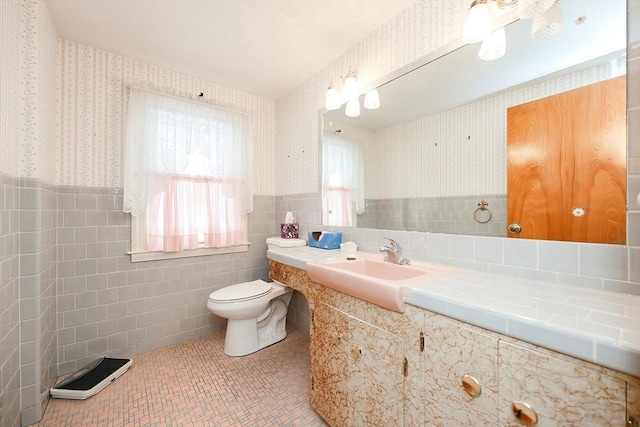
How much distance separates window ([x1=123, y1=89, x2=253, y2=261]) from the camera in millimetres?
1937

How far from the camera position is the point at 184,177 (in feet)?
6.97

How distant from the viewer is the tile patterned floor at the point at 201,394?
136 centimetres

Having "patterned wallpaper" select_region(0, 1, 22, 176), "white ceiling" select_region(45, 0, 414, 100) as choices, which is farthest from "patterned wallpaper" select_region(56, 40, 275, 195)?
"patterned wallpaper" select_region(0, 1, 22, 176)

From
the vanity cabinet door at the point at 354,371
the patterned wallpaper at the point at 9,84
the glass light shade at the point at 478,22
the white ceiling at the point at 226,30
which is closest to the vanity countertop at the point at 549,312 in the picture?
the vanity cabinet door at the point at 354,371

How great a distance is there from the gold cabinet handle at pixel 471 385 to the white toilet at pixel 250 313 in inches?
58.3

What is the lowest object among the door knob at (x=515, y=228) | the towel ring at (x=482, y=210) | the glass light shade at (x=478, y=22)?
the door knob at (x=515, y=228)

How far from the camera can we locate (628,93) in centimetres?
82

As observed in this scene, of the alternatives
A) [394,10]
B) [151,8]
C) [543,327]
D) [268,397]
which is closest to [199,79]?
[151,8]

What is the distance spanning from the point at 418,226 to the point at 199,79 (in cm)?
225

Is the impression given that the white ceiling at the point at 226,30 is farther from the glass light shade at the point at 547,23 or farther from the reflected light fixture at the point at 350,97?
the glass light shade at the point at 547,23

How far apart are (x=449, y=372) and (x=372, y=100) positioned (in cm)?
158

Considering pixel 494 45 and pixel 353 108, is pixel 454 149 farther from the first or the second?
pixel 353 108

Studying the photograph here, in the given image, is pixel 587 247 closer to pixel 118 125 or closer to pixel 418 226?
pixel 418 226

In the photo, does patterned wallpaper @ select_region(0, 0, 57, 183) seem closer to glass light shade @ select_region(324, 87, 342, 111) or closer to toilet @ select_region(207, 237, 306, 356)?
toilet @ select_region(207, 237, 306, 356)
